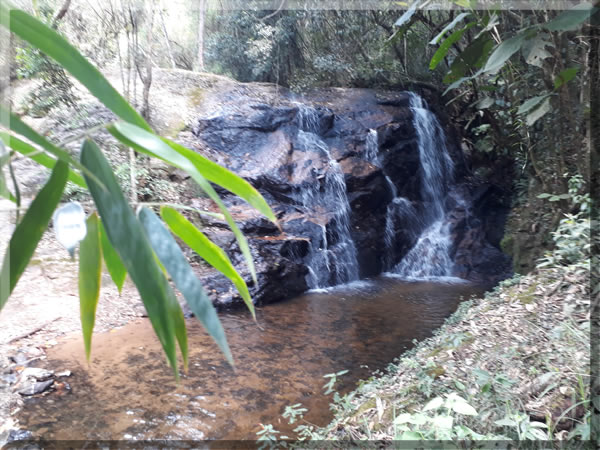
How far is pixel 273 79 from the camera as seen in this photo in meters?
10.8

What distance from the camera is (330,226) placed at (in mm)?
7418

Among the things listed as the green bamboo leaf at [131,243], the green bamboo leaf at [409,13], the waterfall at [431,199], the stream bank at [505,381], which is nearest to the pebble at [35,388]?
the stream bank at [505,381]

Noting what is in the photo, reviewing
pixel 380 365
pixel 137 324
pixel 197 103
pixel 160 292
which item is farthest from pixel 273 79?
pixel 160 292

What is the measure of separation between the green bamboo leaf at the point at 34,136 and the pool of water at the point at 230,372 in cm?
259

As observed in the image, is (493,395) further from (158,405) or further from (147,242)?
(158,405)

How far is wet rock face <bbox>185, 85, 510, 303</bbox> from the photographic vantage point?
6781 millimetres

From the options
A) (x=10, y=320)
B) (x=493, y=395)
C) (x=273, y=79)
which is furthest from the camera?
(x=273, y=79)

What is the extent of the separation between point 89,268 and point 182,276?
25 centimetres

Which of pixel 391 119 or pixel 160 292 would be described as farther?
pixel 391 119

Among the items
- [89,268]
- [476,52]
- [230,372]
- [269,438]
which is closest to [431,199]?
[230,372]

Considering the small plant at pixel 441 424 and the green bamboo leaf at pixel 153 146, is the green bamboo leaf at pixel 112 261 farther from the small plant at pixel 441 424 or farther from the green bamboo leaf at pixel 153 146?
the small plant at pixel 441 424

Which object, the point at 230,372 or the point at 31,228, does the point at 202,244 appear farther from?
the point at 230,372

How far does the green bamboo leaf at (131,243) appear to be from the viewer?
0.63m

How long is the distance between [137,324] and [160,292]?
444 centimetres
